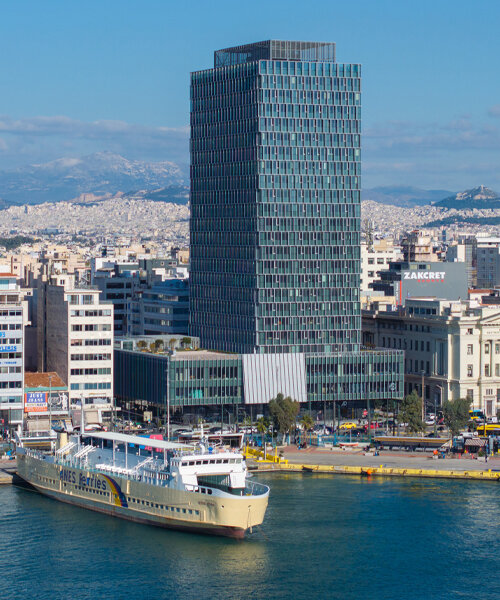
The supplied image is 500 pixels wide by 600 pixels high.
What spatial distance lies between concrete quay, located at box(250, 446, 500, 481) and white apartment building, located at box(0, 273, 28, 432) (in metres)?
27.3

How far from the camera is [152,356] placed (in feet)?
519

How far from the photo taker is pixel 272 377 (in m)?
158

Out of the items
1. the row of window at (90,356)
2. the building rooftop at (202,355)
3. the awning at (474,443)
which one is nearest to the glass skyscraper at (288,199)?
the building rooftop at (202,355)

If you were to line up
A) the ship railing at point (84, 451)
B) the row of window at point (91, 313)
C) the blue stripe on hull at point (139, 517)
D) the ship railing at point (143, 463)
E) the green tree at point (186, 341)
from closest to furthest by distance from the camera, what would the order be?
the blue stripe on hull at point (139, 517)
the ship railing at point (143, 463)
the ship railing at point (84, 451)
the row of window at point (91, 313)
the green tree at point (186, 341)

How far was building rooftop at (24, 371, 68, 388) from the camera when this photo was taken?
5960 inches

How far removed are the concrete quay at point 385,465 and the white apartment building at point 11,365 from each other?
1075 inches

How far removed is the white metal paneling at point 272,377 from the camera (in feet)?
519

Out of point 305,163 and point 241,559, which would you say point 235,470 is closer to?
point 241,559

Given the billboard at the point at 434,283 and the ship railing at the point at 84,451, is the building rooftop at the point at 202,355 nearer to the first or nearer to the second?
the ship railing at the point at 84,451

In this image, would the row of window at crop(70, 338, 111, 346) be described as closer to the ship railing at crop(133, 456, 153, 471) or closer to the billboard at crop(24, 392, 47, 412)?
the billboard at crop(24, 392, 47, 412)

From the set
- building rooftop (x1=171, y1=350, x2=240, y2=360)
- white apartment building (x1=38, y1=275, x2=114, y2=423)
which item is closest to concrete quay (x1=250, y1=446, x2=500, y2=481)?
building rooftop (x1=171, y1=350, x2=240, y2=360)

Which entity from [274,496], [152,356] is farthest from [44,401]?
[274,496]

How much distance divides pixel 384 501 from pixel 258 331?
45627 mm

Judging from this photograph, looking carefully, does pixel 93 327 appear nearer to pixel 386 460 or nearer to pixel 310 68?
pixel 386 460
